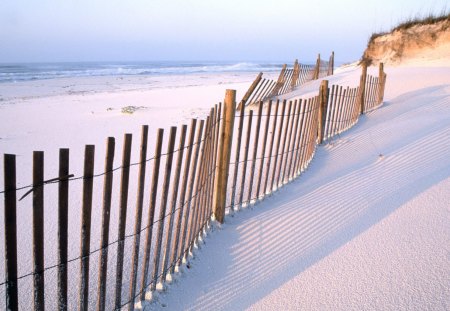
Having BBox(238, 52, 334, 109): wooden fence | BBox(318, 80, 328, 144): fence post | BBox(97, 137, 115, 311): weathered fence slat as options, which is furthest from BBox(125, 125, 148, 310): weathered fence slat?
BBox(238, 52, 334, 109): wooden fence

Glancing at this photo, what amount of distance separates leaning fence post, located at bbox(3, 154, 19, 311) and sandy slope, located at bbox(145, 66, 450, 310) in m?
1.19

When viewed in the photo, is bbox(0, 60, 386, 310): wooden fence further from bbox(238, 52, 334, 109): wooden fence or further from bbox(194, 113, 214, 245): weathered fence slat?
bbox(238, 52, 334, 109): wooden fence

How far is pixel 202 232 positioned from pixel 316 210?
1295 millimetres

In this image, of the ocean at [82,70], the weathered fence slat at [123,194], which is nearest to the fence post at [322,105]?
the weathered fence slat at [123,194]

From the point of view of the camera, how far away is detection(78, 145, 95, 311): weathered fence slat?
189 centimetres

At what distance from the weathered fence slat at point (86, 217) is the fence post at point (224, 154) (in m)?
1.82

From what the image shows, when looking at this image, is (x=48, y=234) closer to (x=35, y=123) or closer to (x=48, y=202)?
(x=48, y=202)

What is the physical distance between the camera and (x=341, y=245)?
3369 millimetres

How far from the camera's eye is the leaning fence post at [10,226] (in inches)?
61.1

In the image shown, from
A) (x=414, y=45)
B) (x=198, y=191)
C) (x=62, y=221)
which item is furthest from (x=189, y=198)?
(x=414, y=45)

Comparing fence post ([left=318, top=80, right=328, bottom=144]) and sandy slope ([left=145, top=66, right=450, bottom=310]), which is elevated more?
fence post ([left=318, top=80, right=328, bottom=144])

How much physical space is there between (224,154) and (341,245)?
1.38 meters

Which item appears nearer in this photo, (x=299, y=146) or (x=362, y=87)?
(x=299, y=146)

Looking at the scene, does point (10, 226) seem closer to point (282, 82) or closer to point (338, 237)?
point (338, 237)
